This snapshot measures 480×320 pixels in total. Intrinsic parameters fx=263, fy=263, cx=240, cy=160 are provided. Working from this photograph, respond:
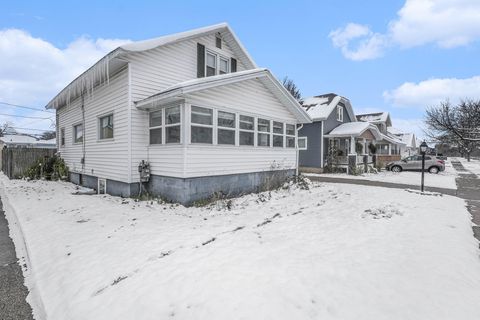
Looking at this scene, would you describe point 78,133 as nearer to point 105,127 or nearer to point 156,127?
point 105,127

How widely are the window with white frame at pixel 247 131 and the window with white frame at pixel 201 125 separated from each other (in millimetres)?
1532

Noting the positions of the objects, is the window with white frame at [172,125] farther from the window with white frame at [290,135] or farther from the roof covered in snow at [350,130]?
the roof covered in snow at [350,130]

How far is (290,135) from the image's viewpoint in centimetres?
1254

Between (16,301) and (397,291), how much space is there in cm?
462

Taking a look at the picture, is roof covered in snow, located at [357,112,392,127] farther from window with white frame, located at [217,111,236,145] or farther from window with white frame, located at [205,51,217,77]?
window with white frame, located at [217,111,236,145]

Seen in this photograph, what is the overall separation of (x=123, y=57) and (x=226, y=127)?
3980mm

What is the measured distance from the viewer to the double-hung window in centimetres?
1158

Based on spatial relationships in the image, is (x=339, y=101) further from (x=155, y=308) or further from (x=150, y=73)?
(x=155, y=308)

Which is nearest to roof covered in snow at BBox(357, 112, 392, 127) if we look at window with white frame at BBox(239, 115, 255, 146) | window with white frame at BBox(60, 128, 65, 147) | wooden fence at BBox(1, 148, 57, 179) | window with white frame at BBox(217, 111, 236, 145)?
window with white frame at BBox(239, 115, 255, 146)

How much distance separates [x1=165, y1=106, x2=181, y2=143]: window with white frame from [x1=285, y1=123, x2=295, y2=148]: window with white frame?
5.80 metres

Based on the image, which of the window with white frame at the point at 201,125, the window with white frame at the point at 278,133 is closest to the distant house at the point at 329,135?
the window with white frame at the point at 278,133

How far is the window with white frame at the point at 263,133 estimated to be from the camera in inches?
422

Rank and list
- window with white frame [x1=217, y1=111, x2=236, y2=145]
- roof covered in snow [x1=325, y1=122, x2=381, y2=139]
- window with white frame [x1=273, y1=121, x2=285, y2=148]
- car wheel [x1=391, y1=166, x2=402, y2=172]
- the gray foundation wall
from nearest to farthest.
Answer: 1. the gray foundation wall
2. window with white frame [x1=217, y1=111, x2=236, y2=145]
3. window with white frame [x1=273, y1=121, x2=285, y2=148]
4. roof covered in snow [x1=325, y1=122, x2=381, y2=139]
5. car wheel [x1=391, y1=166, x2=402, y2=172]

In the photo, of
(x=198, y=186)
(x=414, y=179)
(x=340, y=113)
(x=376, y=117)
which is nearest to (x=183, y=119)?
(x=198, y=186)
